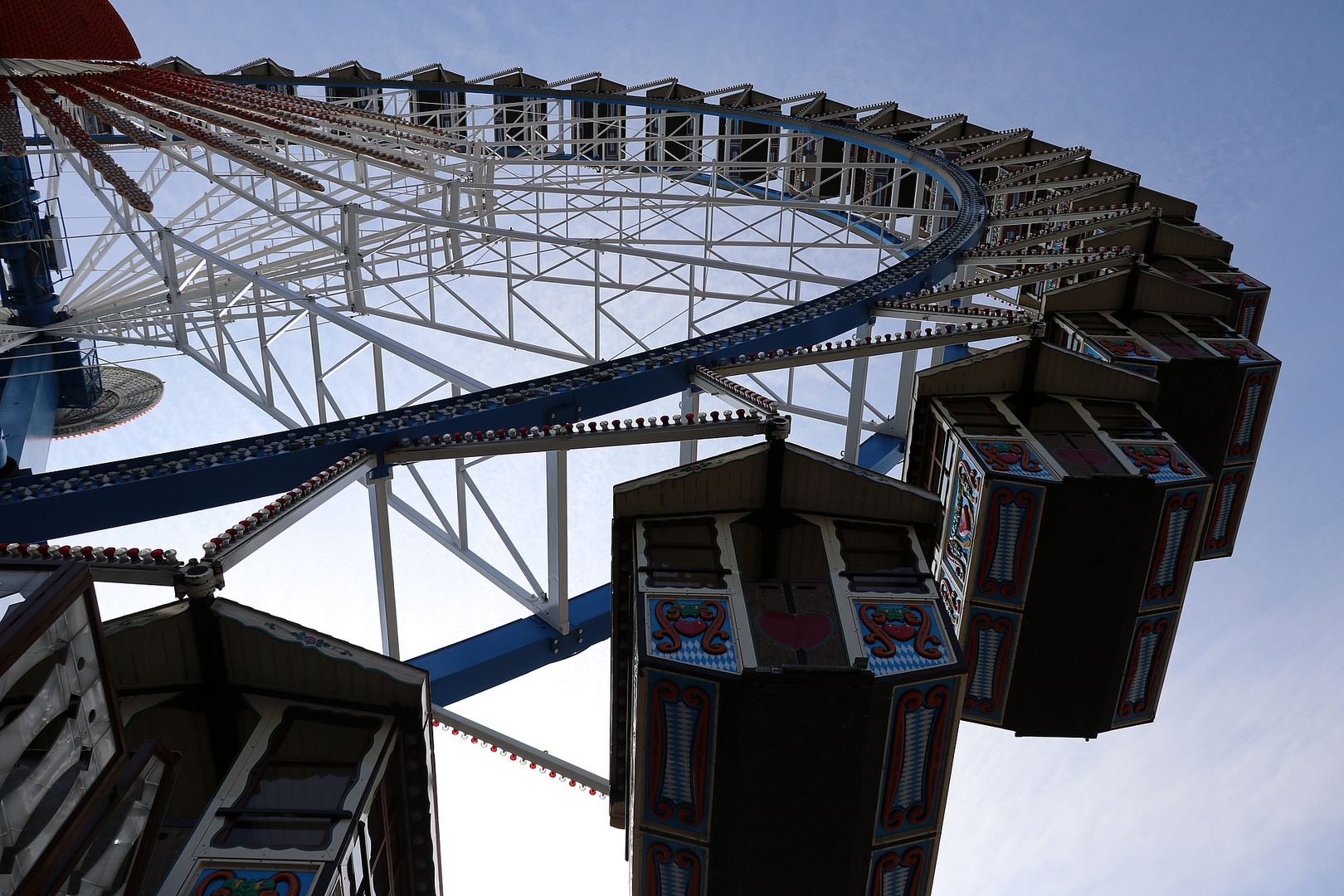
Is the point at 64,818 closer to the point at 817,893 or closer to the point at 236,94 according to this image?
the point at 817,893

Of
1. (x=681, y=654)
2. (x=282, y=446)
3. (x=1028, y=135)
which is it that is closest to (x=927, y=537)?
(x=681, y=654)

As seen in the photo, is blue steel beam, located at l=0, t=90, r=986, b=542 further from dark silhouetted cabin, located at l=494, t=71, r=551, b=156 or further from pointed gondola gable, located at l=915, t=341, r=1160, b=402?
dark silhouetted cabin, located at l=494, t=71, r=551, b=156

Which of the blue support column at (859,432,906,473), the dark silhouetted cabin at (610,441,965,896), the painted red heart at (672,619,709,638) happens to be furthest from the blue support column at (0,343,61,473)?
the painted red heart at (672,619,709,638)

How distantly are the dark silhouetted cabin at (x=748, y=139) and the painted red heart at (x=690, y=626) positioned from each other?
1187 inches

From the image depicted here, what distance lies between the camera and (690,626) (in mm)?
9648

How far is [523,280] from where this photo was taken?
21.8m

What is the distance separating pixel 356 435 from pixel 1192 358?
46.6 ft

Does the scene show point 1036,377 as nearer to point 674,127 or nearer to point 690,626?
point 690,626

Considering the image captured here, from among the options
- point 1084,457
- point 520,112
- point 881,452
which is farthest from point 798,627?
point 520,112

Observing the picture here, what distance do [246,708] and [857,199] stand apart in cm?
3582

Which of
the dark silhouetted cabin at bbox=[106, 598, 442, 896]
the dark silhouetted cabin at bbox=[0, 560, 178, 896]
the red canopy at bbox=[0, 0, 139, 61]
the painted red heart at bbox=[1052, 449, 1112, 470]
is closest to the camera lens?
the dark silhouetted cabin at bbox=[0, 560, 178, 896]

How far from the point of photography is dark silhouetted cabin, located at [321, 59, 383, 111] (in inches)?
1582

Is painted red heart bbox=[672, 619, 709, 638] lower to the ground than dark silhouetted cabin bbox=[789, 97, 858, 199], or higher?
lower

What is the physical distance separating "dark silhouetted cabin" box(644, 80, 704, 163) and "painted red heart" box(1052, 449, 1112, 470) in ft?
82.0
